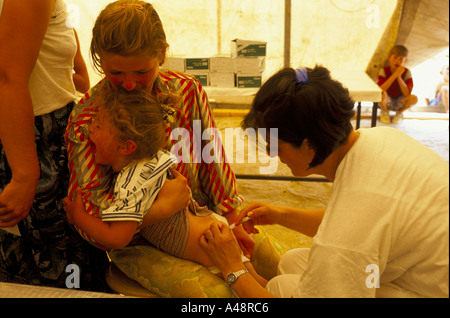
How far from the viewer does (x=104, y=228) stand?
1.12 metres

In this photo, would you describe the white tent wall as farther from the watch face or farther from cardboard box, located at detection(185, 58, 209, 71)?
the watch face

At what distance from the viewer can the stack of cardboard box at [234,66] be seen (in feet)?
10.5

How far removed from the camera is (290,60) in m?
4.89

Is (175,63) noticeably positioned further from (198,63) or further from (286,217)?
(286,217)

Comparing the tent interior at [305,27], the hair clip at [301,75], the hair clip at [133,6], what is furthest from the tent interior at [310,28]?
the hair clip at [301,75]

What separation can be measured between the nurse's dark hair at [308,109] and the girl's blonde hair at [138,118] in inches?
14.6

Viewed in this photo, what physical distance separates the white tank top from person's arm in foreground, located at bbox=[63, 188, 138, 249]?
1.00 feet

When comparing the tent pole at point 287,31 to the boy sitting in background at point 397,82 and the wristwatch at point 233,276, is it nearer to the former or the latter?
the boy sitting in background at point 397,82

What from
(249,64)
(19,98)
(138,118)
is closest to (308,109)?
(138,118)

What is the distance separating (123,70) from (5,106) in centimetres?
31

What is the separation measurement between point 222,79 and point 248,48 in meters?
0.31
